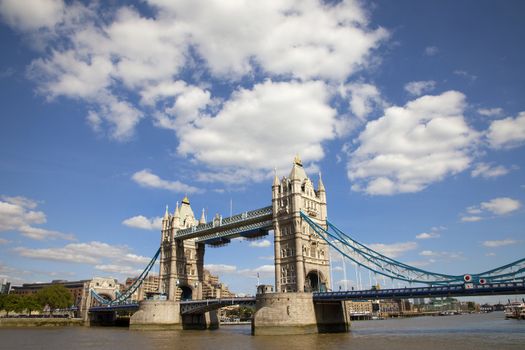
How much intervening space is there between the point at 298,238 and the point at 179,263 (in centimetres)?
3541

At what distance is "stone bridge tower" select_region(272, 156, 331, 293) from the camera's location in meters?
61.1

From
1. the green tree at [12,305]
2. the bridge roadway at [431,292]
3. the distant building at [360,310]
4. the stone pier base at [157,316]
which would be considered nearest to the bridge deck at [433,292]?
the bridge roadway at [431,292]

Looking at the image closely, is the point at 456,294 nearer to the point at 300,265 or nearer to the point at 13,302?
the point at 300,265

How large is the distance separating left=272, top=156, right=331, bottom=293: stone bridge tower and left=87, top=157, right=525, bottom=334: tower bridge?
138 mm

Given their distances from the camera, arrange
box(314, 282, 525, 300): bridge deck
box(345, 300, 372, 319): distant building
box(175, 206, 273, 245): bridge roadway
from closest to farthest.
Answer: box(314, 282, 525, 300): bridge deck, box(175, 206, 273, 245): bridge roadway, box(345, 300, 372, 319): distant building

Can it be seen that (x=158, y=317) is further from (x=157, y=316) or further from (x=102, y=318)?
(x=102, y=318)

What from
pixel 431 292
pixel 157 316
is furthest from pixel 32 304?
pixel 431 292

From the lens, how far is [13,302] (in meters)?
107

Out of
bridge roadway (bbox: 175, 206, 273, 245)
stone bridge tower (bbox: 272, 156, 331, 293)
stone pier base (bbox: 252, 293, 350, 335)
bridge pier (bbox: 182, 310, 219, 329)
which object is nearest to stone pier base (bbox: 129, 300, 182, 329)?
bridge pier (bbox: 182, 310, 219, 329)

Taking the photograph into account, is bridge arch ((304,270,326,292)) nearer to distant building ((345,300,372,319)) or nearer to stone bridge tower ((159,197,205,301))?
stone bridge tower ((159,197,205,301))

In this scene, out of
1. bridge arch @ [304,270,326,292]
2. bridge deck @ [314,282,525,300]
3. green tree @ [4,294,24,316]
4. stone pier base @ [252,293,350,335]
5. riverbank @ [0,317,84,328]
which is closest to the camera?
bridge deck @ [314,282,525,300]

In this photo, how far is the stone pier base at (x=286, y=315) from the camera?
5031 cm

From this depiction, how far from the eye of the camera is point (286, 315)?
50.7 metres

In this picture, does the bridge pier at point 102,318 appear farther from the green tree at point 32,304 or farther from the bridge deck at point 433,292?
the bridge deck at point 433,292
